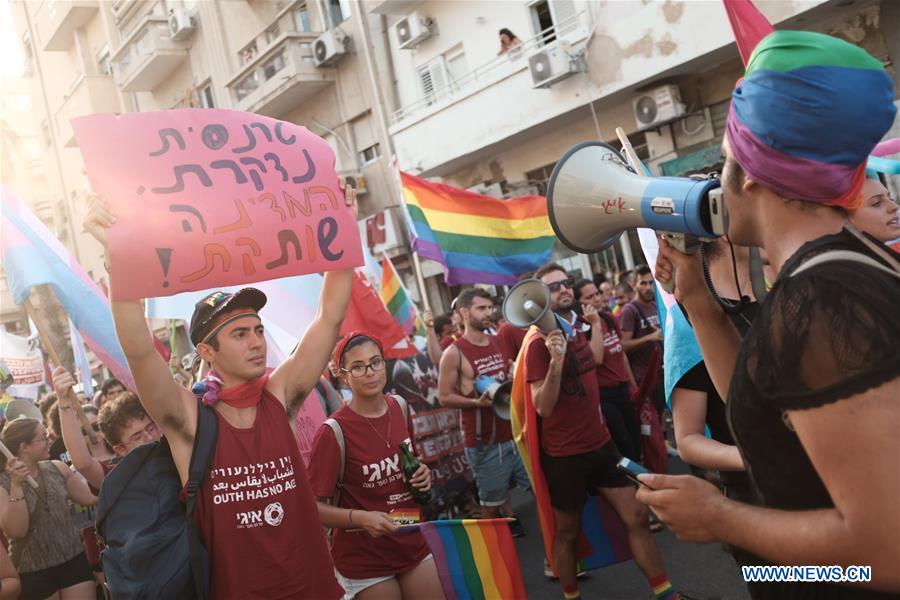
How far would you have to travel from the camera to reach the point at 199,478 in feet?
9.05

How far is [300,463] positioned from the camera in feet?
10.0

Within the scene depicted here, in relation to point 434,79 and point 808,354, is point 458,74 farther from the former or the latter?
point 808,354

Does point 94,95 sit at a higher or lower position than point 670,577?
higher

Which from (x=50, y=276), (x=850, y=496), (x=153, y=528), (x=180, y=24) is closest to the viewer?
(x=850, y=496)

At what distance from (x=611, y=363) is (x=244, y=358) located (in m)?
3.64

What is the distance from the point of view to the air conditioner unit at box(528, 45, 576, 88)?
43.9 feet

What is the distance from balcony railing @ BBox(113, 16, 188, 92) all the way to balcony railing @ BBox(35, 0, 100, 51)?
348 centimetres

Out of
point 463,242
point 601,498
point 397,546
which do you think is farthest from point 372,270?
point 397,546

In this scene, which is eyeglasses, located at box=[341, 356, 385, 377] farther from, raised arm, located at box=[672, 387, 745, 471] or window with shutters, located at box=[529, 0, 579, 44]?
window with shutters, located at box=[529, 0, 579, 44]

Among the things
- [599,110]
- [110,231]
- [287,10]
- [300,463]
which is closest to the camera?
[110,231]

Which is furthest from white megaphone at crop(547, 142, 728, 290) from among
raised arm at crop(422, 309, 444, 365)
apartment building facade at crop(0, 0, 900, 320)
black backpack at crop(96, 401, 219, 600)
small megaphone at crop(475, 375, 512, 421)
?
raised arm at crop(422, 309, 444, 365)

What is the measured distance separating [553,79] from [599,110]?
4.62ft

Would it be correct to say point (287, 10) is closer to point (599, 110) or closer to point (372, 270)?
point (599, 110)

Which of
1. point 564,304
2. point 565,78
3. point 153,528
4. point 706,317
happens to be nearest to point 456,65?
point 565,78
